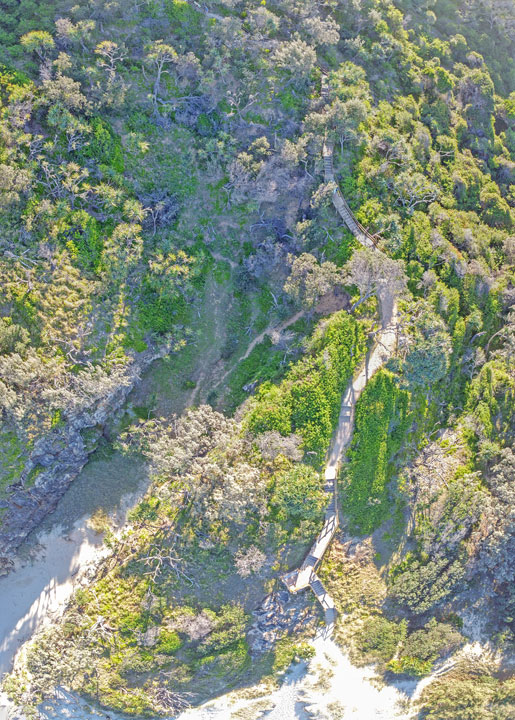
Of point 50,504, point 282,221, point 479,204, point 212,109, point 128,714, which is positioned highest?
point 212,109

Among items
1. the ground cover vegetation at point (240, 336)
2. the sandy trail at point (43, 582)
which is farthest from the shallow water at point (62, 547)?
the ground cover vegetation at point (240, 336)

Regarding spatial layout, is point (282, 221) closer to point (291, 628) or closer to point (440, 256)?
point (440, 256)

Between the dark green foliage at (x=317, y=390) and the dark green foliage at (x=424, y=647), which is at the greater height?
the dark green foliage at (x=317, y=390)

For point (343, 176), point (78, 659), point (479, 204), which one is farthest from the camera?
point (479, 204)

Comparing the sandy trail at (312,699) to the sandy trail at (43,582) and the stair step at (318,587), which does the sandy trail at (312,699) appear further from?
the sandy trail at (43,582)

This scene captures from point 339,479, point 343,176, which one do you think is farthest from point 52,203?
point 339,479
